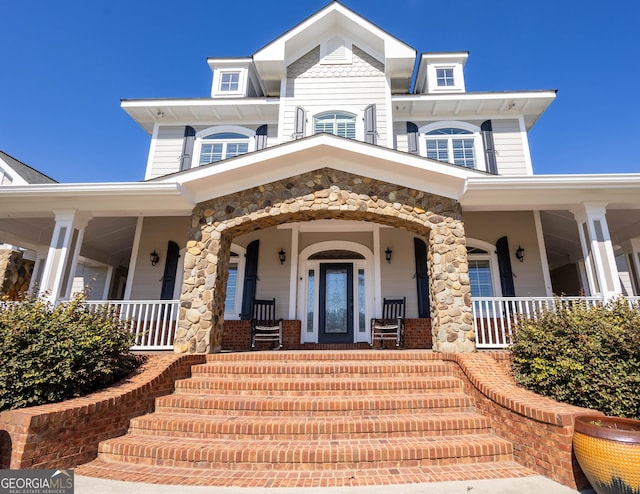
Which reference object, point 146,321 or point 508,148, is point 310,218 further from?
point 508,148

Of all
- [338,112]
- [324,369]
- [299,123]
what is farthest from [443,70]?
[324,369]

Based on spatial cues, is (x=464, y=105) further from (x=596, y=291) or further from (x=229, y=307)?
(x=229, y=307)

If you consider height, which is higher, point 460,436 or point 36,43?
point 36,43

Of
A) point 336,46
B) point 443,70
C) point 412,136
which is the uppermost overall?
point 336,46

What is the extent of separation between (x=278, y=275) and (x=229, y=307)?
1412 mm

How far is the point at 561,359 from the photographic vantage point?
367cm

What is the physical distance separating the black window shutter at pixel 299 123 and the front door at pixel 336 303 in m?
3.31

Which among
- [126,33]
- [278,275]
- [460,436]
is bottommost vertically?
[460,436]

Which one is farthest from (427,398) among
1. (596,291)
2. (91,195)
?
(91,195)

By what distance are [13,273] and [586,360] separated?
13299 mm

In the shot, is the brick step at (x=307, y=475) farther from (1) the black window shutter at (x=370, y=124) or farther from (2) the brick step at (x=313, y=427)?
(1) the black window shutter at (x=370, y=124)

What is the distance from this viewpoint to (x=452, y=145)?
8805 mm

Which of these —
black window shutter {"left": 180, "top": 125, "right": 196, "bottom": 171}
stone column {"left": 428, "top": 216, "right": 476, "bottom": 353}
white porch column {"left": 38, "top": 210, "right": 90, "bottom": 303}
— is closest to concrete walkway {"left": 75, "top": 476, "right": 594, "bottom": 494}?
stone column {"left": 428, "top": 216, "right": 476, "bottom": 353}

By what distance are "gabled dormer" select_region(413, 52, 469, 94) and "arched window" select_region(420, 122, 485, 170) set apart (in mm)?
1430
